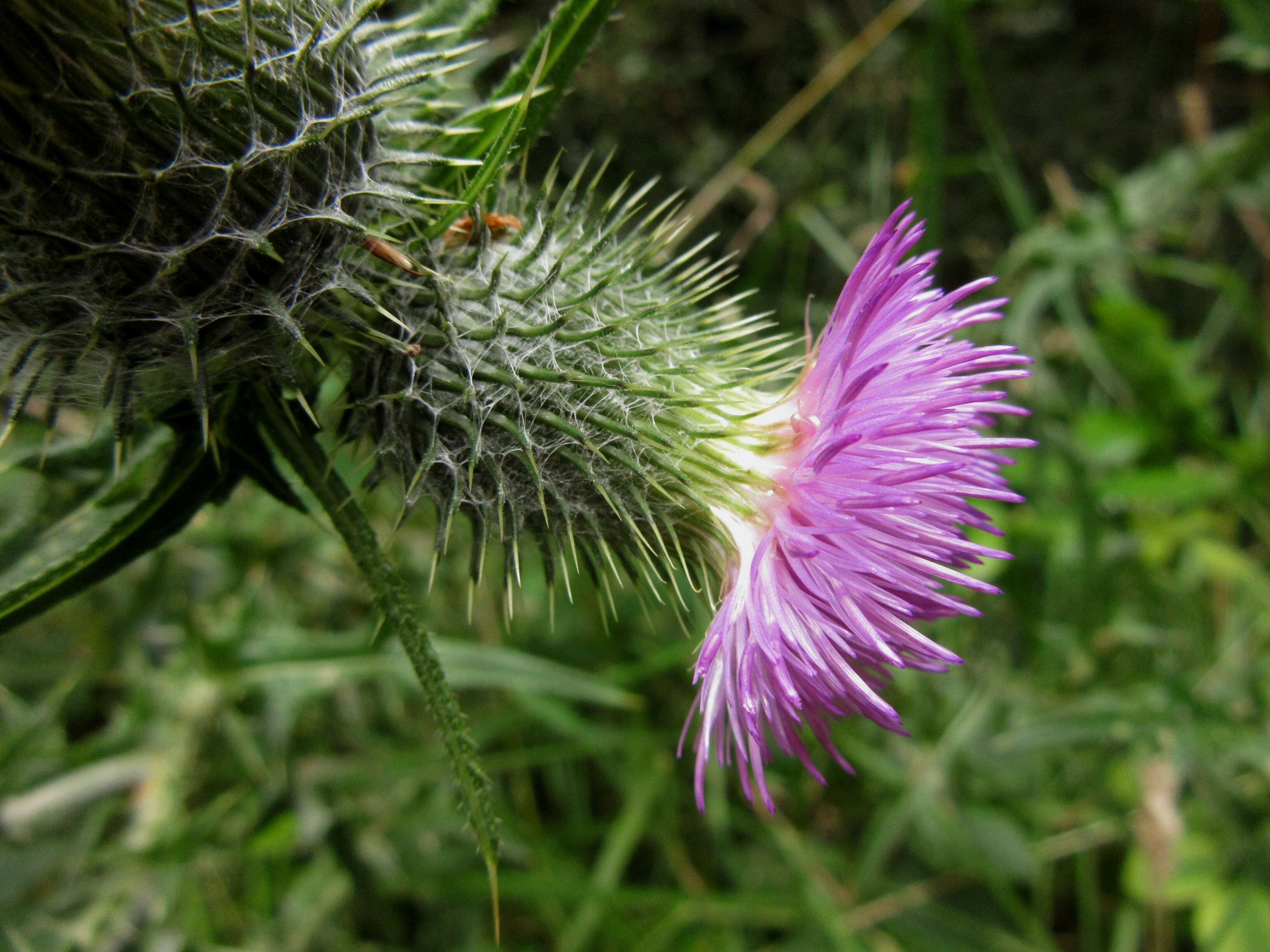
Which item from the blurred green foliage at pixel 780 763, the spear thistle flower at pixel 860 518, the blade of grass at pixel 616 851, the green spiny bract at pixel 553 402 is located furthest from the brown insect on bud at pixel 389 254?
the blade of grass at pixel 616 851

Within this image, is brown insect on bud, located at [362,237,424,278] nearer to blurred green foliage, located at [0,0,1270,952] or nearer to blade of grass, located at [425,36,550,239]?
blade of grass, located at [425,36,550,239]

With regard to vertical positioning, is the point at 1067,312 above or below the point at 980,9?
below

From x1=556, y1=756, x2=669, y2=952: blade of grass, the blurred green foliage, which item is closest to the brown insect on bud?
the blurred green foliage

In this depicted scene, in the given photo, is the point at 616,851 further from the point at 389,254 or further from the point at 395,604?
the point at 389,254

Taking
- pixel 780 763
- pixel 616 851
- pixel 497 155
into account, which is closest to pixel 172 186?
pixel 497 155

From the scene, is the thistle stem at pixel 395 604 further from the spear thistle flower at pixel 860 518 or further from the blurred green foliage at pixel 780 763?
the blurred green foliage at pixel 780 763

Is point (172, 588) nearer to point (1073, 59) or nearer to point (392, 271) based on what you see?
point (392, 271)

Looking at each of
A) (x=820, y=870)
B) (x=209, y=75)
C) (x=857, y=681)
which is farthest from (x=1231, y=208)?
(x=209, y=75)
